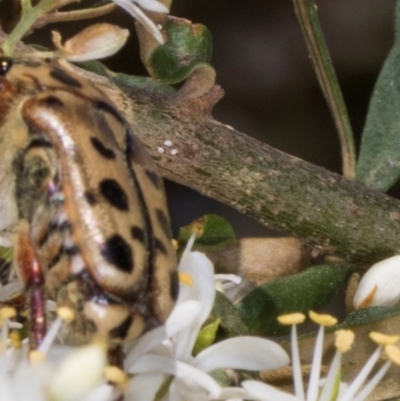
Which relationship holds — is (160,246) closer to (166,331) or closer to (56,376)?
(166,331)

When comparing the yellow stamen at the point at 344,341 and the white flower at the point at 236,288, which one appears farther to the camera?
the white flower at the point at 236,288

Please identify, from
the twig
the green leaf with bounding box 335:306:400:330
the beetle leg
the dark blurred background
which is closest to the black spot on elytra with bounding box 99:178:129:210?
the beetle leg

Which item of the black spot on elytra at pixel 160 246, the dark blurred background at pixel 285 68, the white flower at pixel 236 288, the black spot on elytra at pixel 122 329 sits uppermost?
the black spot on elytra at pixel 160 246

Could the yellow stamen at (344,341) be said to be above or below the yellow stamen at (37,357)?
below

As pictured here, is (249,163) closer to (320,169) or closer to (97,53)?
(320,169)

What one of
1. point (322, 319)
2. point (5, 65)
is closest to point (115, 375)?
point (322, 319)

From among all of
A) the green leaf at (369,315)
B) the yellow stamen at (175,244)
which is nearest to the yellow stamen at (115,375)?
the yellow stamen at (175,244)

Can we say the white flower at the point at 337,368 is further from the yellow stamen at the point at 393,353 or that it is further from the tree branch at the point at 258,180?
the tree branch at the point at 258,180

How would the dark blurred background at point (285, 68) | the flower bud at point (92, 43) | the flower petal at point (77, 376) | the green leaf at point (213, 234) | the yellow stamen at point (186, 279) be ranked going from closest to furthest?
the flower petal at point (77, 376) → the yellow stamen at point (186, 279) → the flower bud at point (92, 43) → the green leaf at point (213, 234) → the dark blurred background at point (285, 68)

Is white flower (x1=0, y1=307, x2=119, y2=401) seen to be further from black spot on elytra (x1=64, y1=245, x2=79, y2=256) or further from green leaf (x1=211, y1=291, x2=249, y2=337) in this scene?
green leaf (x1=211, y1=291, x2=249, y2=337)
